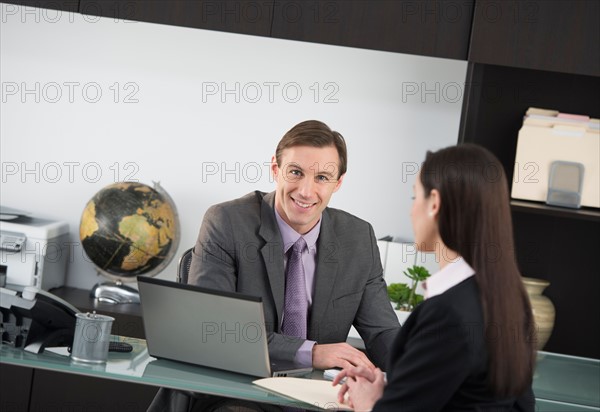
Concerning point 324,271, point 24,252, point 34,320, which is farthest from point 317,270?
point 24,252

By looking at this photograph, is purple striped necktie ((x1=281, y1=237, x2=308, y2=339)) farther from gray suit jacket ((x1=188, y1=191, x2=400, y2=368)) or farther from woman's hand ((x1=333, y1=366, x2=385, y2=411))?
woman's hand ((x1=333, y1=366, x2=385, y2=411))

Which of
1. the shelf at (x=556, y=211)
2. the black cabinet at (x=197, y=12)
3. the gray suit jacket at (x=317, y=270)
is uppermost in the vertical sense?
the black cabinet at (x=197, y=12)

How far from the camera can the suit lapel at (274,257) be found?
2707 millimetres

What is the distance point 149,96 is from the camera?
4.03m

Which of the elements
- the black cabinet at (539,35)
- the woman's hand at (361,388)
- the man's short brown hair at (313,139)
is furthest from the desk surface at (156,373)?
the black cabinet at (539,35)

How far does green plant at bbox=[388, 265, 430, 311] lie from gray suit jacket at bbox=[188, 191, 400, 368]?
73 centimetres

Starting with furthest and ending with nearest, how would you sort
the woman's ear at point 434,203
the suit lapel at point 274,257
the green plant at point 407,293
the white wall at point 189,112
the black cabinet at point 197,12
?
the white wall at point 189,112, the green plant at point 407,293, the black cabinet at point 197,12, the suit lapel at point 274,257, the woman's ear at point 434,203

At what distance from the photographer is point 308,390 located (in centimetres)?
213

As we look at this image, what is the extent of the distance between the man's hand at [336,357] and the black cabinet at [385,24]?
4.64 feet

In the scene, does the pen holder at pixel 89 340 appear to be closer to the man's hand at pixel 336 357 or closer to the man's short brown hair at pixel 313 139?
the man's hand at pixel 336 357

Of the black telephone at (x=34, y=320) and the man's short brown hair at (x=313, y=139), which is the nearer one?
the black telephone at (x=34, y=320)

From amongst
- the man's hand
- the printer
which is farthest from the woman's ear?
the printer

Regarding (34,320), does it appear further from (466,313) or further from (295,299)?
(466,313)

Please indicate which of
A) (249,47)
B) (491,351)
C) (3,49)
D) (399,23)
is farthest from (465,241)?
(3,49)
